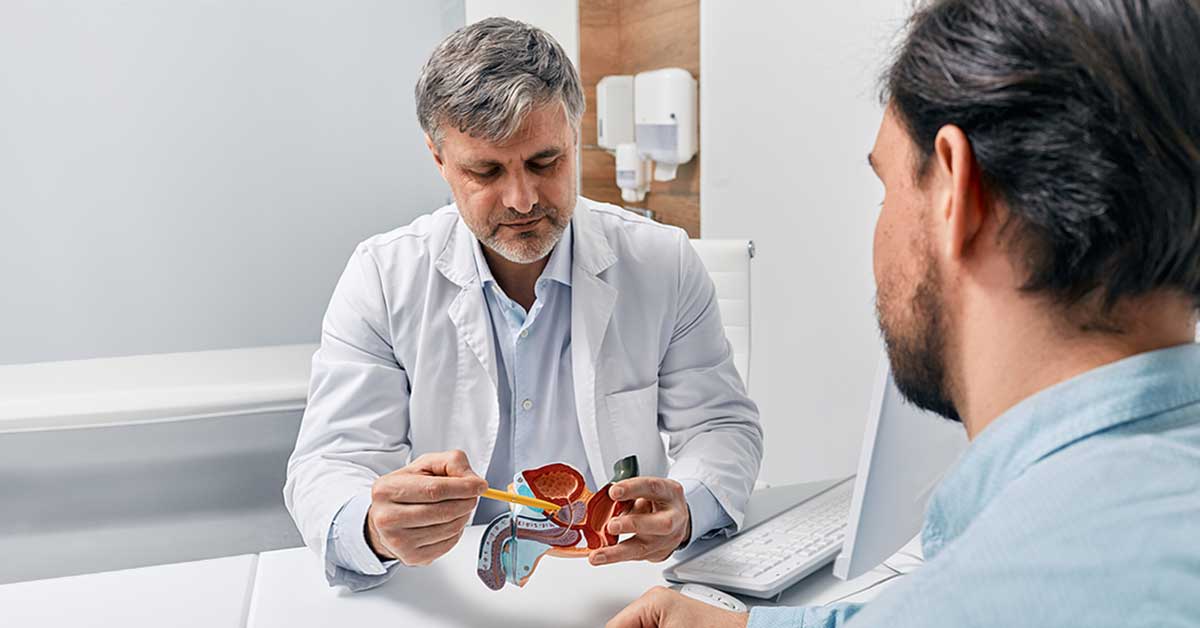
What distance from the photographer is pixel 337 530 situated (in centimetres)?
132

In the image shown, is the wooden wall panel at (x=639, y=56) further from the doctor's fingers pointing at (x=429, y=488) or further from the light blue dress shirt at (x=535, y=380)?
the doctor's fingers pointing at (x=429, y=488)

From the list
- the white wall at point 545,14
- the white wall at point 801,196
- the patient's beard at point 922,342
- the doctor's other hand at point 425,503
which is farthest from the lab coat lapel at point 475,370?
the white wall at point 545,14

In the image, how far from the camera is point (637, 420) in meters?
1.79

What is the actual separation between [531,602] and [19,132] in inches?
104

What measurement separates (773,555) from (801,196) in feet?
4.93

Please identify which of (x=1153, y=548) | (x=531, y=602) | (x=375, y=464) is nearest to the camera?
(x=1153, y=548)

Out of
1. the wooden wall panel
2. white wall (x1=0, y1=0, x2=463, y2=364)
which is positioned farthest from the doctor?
white wall (x1=0, y1=0, x2=463, y2=364)

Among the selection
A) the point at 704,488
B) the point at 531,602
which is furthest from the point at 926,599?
the point at 704,488

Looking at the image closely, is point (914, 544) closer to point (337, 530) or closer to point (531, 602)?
point (531, 602)

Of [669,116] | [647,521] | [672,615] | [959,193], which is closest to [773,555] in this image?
[647,521]

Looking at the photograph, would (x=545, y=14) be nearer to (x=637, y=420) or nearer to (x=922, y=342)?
(x=637, y=420)

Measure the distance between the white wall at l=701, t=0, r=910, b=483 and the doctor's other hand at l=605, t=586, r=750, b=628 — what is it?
1376mm

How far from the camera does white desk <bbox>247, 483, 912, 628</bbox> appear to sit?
1229mm

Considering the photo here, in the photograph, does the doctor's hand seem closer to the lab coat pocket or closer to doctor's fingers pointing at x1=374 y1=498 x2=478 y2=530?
doctor's fingers pointing at x1=374 y1=498 x2=478 y2=530
